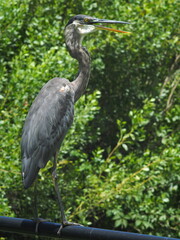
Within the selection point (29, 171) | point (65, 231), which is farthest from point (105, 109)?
point (65, 231)

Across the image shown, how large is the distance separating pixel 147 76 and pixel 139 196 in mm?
1956

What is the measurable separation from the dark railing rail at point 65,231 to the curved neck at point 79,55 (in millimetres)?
1637

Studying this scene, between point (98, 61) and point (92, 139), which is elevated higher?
point (98, 61)

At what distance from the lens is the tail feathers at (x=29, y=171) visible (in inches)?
115

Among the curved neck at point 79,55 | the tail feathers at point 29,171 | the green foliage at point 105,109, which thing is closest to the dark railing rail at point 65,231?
the tail feathers at point 29,171

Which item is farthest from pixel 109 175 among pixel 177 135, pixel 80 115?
pixel 177 135

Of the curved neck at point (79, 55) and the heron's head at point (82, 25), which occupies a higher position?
the heron's head at point (82, 25)

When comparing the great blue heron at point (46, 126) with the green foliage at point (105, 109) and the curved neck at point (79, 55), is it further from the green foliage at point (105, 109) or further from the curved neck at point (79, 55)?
the green foliage at point (105, 109)

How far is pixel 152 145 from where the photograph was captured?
6.12m

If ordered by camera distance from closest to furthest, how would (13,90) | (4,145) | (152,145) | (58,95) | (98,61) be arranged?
(58,95) < (4,145) < (13,90) < (98,61) < (152,145)

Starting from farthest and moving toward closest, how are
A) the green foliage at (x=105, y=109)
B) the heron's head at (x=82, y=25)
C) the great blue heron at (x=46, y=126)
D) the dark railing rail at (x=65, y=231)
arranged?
the green foliage at (x=105, y=109) → the heron's head at (x=82, y=25) → the great blue heron at (x=46, y=126) → the dark railing rail at (x=65, y=231)

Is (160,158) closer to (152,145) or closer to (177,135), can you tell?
(177,135)

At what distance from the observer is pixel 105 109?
6.16 meters

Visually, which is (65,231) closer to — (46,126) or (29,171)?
(29,171)
